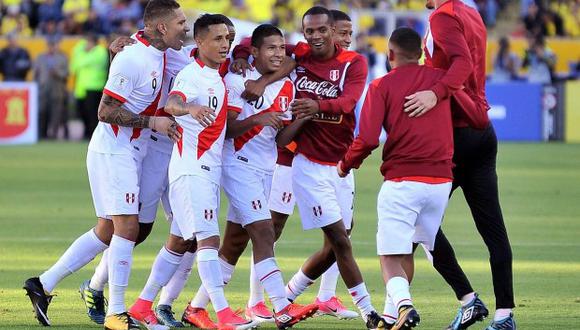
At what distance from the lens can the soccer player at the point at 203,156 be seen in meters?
9.13

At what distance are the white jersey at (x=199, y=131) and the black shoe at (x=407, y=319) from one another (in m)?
1.67

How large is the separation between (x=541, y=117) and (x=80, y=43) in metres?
11.1

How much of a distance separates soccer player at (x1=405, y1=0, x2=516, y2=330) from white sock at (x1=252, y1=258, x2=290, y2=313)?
3.67ft

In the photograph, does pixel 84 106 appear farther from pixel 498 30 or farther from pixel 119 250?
pixel 119 250

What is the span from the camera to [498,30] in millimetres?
39469

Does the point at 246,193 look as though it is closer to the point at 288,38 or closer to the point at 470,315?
the point at 470,315

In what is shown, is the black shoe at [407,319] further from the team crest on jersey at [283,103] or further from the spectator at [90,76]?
A: the spectator at [90,76]

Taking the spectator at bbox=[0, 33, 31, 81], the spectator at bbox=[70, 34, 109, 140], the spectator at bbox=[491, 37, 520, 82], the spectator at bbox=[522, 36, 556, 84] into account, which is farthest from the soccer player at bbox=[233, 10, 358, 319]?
the spectator at bbox=[491, 37, 520, 82]

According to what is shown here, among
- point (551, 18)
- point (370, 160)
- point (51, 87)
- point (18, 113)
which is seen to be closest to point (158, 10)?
point (370, 160)

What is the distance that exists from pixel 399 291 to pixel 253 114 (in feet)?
5.97

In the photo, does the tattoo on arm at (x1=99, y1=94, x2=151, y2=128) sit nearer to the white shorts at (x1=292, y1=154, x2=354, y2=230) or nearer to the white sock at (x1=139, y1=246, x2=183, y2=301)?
the white sock at (x1=139, y1=246, x2=183, y2=301)

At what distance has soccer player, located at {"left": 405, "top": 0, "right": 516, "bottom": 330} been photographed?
9.05 metres

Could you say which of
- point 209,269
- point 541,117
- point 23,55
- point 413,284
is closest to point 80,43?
point 23,55

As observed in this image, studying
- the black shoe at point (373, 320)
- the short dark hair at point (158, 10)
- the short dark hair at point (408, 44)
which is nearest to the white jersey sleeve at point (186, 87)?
the short dark hair at point (158, 10)
